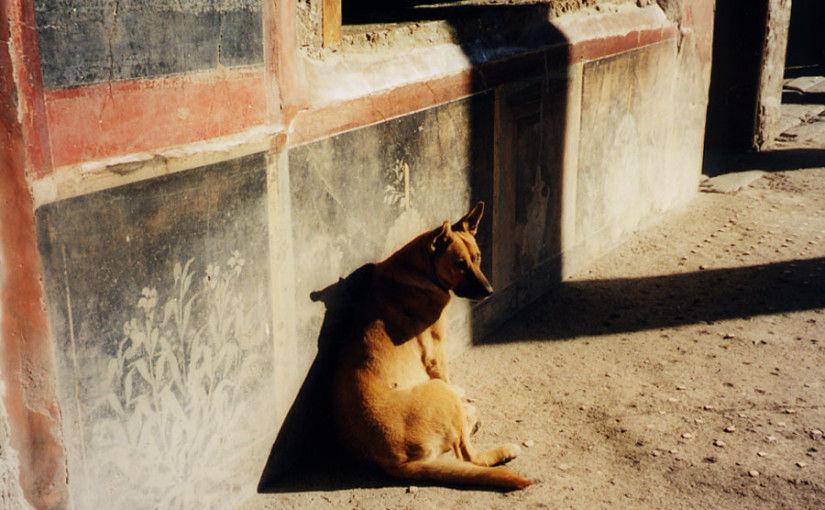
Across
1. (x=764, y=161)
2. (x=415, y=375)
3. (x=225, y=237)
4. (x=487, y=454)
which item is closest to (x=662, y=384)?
(x=487, y=454)

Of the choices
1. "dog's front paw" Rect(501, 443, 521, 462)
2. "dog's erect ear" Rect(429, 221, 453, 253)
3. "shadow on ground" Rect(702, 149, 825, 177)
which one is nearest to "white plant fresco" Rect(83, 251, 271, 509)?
"dog's erect ear" Rect(429, 221, 453, 253)

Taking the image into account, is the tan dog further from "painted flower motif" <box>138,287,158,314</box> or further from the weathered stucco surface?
"painted flower motif" <box>138,287,158,314</box>

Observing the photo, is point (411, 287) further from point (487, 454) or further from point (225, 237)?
point (225, 237)

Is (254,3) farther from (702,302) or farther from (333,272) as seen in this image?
(702,302)

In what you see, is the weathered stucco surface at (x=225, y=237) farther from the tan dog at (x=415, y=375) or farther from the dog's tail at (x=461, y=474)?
the dog's tail at (x=461, y=474)

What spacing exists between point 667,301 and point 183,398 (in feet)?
14.7

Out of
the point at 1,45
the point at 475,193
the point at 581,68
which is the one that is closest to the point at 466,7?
the point at 581,68

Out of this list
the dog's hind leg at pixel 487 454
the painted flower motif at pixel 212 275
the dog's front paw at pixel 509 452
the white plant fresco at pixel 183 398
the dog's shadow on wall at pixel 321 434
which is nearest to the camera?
the white plant fresco at pixel 183 398

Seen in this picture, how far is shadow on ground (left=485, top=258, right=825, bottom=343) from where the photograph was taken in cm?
680

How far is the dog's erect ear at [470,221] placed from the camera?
5156 mm

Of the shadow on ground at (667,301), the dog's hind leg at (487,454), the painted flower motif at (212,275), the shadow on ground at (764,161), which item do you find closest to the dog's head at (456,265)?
the dog's hind leg at (487,454)

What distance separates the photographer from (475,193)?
6.19 m

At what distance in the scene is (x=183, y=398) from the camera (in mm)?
4035

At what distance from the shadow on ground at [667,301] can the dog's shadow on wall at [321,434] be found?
6.13 feet
